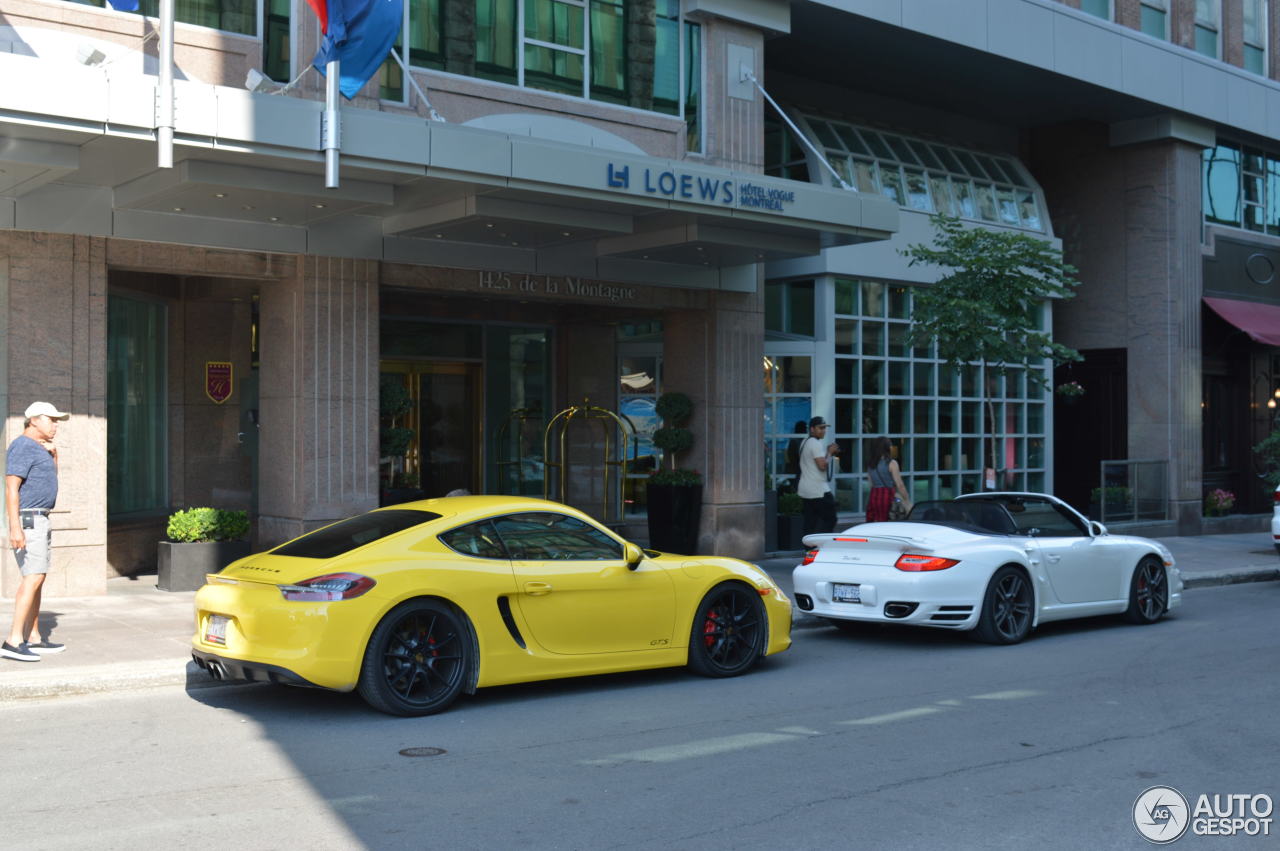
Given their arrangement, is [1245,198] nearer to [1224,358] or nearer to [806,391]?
[1224,358]

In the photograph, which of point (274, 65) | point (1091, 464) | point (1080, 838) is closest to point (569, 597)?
point (1080, 838)

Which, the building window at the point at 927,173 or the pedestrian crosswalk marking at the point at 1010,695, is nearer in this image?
the pedestrian crosswalk marking at the point at 1010,695

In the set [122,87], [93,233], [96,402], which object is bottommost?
[96,402]

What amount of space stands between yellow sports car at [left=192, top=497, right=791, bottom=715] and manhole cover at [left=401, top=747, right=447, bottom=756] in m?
0.74

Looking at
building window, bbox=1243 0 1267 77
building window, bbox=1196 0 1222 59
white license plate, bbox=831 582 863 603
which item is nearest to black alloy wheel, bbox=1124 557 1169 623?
white license plate, bbox=831 582 863 603

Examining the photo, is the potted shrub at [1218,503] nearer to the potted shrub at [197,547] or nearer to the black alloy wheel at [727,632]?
the black alloy wheel at [727,632]

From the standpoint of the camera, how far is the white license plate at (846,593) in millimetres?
11133

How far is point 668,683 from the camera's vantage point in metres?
9.35

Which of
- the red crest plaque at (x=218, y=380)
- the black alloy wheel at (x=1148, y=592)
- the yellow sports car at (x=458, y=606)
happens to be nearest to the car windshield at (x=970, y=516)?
the black alloy wheel at (x=1148, y=592)

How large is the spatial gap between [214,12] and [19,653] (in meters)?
7.00

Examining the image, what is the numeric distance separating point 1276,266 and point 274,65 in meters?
21.7

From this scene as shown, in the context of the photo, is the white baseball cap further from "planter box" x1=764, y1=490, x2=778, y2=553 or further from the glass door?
"planter box" x1=764, y1=490, x2=778, y2=553

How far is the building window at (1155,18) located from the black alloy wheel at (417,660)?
20.6 meters

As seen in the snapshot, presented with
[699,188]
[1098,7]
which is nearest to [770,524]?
[699,188]
